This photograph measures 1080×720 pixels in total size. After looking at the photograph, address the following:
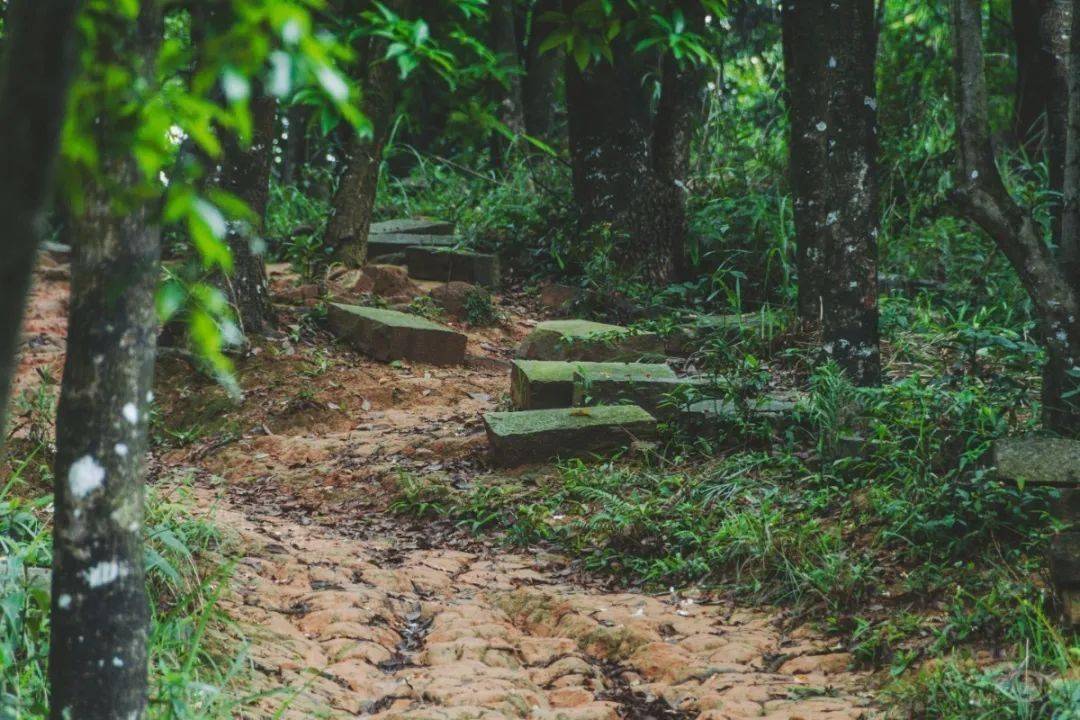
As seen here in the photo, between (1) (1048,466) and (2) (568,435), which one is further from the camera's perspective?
(2) (568,435)

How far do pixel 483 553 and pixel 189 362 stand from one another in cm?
316

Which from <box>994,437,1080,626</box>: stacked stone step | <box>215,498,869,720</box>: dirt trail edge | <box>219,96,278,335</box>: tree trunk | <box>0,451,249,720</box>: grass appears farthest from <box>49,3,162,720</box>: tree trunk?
<box>219,96,278,335</box>: tree trunk

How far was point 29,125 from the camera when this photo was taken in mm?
1240

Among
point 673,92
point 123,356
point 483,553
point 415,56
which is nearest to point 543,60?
point 673,92

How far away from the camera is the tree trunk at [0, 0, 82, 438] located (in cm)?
123

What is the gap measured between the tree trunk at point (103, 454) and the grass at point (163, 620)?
12.4 inches

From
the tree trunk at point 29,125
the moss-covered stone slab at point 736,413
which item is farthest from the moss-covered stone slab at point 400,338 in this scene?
the tree trunk at point 29,125

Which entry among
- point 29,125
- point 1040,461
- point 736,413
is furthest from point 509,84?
point 29,125

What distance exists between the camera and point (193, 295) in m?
1.62

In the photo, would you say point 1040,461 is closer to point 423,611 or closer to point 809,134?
point 423,611

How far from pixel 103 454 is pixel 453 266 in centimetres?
724

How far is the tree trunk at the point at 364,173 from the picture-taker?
8672mm

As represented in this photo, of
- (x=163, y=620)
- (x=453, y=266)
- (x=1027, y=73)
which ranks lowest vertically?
(x=163, y=620)

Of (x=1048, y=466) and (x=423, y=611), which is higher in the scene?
(x=1048, y=466)
